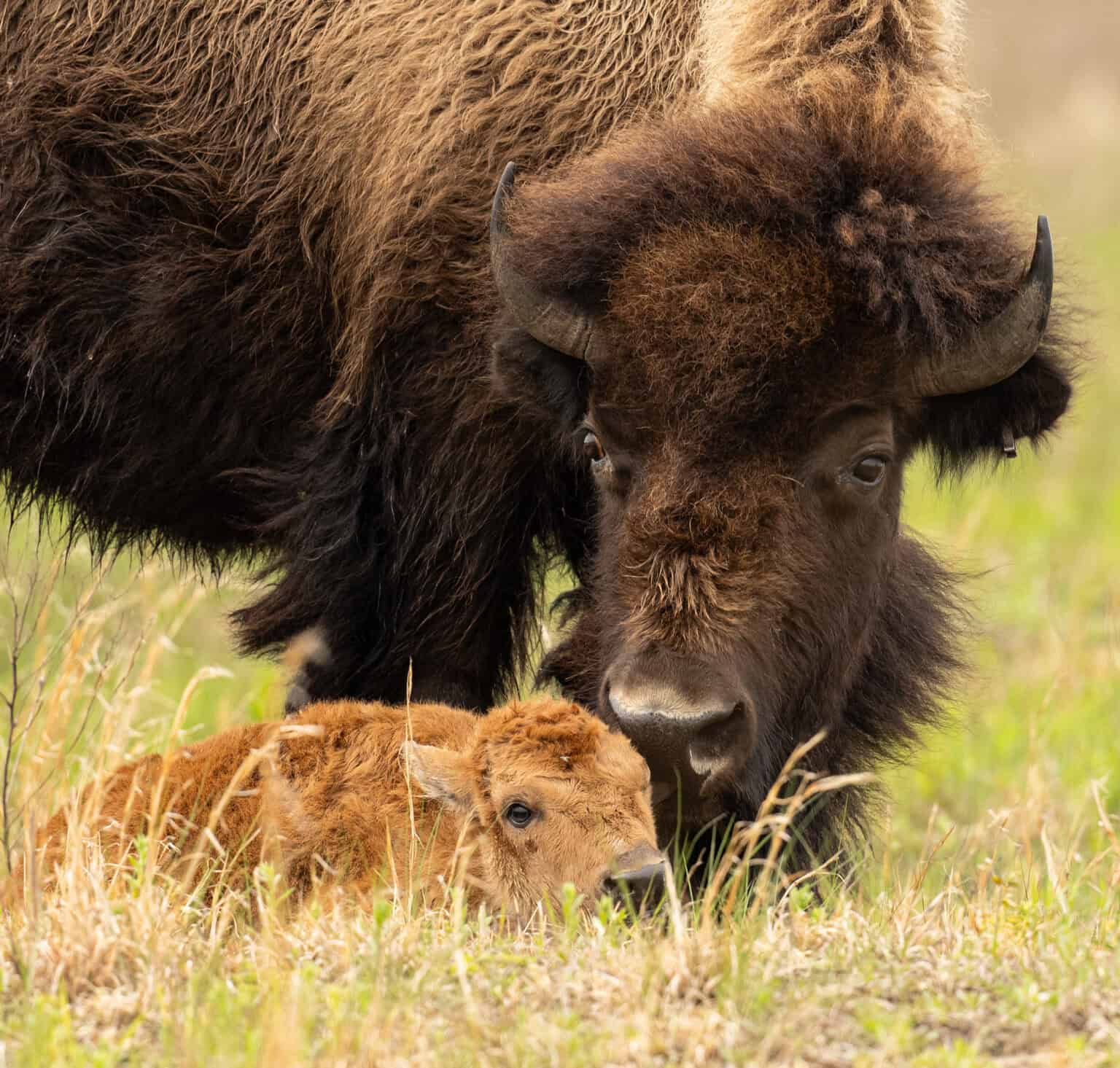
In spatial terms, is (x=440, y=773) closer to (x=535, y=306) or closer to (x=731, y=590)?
(x=731, y=590)

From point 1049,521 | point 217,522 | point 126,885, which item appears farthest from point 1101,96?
point 126,885

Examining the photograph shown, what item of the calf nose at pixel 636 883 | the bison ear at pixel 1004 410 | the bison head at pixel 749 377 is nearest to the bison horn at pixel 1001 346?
the bison head at pixel 749 377

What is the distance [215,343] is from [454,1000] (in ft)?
8.79

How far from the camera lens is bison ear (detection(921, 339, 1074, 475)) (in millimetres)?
4848

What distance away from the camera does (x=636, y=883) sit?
13.1ft

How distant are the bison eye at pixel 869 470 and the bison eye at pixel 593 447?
0.68 metres

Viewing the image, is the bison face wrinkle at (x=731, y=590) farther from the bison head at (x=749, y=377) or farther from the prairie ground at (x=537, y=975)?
the prairie ground at (x=537, y=975)

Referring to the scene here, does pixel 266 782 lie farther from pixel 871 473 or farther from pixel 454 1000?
pixel 871 473

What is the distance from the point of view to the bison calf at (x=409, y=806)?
405cm

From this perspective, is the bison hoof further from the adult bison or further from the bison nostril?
the bison nostril

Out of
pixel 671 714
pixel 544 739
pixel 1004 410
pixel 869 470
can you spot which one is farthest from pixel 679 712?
pixel 1004 410

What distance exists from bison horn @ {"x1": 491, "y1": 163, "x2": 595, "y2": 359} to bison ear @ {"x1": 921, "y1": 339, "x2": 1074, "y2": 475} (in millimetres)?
968

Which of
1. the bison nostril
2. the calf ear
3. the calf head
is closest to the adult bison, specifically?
the bison nostril

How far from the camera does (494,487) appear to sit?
514 centimetres
